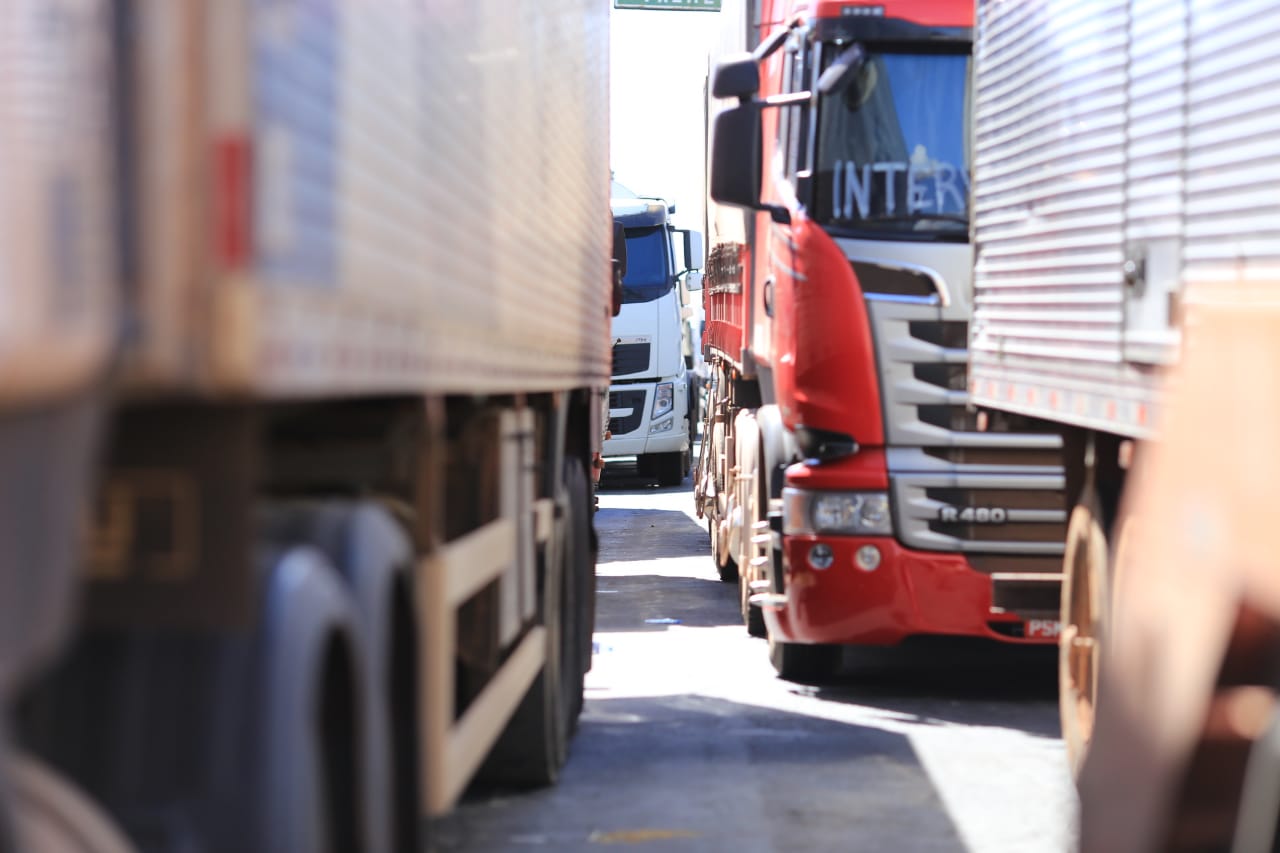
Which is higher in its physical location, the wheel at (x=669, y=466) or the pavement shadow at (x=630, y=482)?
the wheel at (x=669, y=466)

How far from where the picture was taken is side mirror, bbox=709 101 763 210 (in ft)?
→ 32.4

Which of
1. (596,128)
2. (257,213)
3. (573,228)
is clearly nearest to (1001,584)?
(573,228)

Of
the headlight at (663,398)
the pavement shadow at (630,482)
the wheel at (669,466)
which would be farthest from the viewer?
the pavement shadow at (630,482)

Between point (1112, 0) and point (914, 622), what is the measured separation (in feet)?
15.4

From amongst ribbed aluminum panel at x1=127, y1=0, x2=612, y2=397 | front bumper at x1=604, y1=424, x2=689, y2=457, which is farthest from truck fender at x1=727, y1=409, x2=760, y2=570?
front bumper at x1=604, y1=424, x2=689, y2=457

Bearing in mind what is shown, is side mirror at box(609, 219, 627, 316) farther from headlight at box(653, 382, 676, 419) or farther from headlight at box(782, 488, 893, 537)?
headlight at box(653, 382, 676, 419)

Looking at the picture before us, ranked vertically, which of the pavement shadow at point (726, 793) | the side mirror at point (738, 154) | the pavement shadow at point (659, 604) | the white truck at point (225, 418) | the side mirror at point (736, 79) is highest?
the side mirror at point (736, 79)

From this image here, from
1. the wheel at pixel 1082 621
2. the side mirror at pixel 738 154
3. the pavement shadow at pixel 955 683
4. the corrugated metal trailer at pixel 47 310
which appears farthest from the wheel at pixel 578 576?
the corrugated metal trailer at pixel 47 310

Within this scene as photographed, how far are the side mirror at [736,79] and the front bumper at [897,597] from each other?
2273mm

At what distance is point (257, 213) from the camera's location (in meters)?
2.98

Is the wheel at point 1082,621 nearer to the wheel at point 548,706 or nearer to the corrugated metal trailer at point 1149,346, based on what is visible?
the corrugated metal trailer at point 1149,346

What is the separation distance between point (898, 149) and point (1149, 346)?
15.4ft

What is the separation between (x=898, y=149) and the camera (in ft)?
34.3

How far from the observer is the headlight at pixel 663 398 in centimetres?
2991
